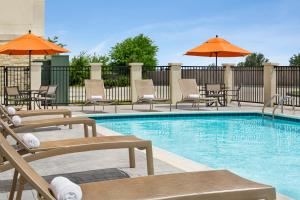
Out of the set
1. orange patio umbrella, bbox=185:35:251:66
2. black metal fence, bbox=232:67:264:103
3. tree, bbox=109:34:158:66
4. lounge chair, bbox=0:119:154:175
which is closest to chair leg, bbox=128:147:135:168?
lounge chair, bbox=0:119:154:175

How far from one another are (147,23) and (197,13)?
518 inches

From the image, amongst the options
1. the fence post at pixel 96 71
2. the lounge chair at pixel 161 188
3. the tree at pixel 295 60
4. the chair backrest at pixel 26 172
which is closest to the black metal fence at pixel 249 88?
the fence post at pixel 96 71

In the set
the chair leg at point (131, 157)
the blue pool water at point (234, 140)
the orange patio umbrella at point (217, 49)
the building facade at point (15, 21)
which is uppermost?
the building facade at point (15, 21)

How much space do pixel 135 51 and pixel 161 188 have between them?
47.4 m

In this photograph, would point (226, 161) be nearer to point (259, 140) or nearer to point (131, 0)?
point (259, 140)

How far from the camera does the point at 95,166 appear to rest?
230 inches

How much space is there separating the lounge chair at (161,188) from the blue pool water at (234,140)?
230 centimetres

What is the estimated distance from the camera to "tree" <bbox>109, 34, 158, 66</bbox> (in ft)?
162

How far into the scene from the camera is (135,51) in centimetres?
5025

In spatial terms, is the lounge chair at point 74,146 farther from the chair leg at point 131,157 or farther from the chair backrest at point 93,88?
the chair backrest at point 93,88

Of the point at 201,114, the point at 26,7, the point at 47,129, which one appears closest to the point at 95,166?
the point at 47,129

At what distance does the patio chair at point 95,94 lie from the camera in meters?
14.6

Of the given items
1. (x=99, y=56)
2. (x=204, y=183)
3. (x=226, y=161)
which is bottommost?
(x=226, y=161)

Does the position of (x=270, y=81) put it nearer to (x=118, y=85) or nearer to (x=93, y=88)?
(x=93, y=88)
